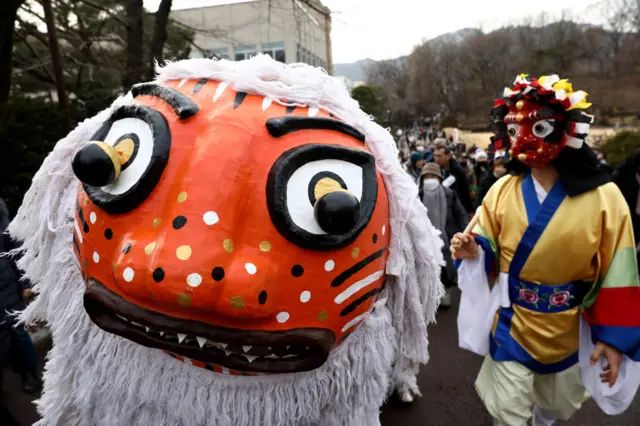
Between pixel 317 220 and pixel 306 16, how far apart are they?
6636 mm

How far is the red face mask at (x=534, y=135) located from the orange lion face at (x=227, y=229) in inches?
39.7

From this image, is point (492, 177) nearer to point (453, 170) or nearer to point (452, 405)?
point (453, 170)

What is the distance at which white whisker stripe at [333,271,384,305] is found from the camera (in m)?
1.20

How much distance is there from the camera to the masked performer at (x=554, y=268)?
1.90m

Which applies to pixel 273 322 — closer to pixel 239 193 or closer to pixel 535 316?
pixel 239 193

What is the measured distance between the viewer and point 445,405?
2.86m

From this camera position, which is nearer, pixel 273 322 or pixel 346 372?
pixel 273 322

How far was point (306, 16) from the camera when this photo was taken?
6.98 meters

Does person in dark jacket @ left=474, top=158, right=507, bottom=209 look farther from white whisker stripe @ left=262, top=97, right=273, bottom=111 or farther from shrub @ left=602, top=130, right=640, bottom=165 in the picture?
shrub @ left=602, top=130, right=640, bottom=165

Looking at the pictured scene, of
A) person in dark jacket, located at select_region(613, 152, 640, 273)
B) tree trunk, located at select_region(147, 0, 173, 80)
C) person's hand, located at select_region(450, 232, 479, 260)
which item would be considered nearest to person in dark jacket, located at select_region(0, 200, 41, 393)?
person's hand, located at select_region(450, 232, 479, 260)

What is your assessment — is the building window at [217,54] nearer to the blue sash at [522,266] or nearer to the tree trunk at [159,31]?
the tree trunk at [159,31]

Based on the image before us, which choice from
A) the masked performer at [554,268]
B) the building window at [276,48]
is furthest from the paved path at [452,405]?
the building window at [276,48]

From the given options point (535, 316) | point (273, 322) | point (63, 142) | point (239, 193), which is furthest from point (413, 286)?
point (63, 142)

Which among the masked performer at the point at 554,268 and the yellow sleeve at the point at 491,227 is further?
the yellow sleeve at the point at 491,227
